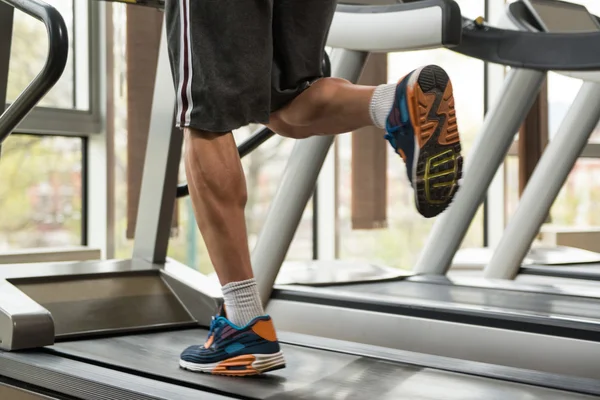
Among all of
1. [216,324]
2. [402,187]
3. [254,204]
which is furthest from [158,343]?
[402,187]

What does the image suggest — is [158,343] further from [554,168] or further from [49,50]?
[554,168]

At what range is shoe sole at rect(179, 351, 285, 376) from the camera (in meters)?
1.67

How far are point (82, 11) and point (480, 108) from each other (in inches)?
113

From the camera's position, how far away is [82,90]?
159 inches

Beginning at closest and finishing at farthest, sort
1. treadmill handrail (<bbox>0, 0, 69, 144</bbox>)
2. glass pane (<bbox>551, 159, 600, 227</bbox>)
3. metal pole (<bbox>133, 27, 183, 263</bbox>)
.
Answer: treadmill handrail (<bbox>0, 0, 69, 144</bbox>) < metal pole (<bbox>133, 27, 183, 263</bbox>) < glass pane (<bbox>551, 159, 600, 227</bbox>)

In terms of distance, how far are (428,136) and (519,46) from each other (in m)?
1.56

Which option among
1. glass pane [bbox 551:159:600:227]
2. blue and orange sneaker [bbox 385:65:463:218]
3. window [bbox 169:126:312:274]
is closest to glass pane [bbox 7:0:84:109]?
window [bbox 169:126:312:274]

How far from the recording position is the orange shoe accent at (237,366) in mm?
1672

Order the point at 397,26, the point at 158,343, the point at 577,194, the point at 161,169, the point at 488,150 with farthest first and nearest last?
1. the point at 577,194
2. the point at 488,150
3. the point at 161,169
4. the point at 397,26
5. the point at 158,343

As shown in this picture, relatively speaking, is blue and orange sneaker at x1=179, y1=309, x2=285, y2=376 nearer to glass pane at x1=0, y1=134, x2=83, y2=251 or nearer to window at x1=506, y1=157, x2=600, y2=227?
glass pane at x1=0, y1=134, x2=83, y2=251

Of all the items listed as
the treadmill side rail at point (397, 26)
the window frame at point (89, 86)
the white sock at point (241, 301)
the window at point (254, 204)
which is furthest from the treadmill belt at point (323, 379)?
the window at point (254, 204)

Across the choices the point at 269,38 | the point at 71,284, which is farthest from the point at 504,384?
the point at 71,284

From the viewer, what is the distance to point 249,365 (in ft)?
5.50

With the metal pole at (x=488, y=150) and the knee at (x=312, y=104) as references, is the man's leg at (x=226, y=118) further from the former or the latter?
the metal pole at (x=488, y=150)
